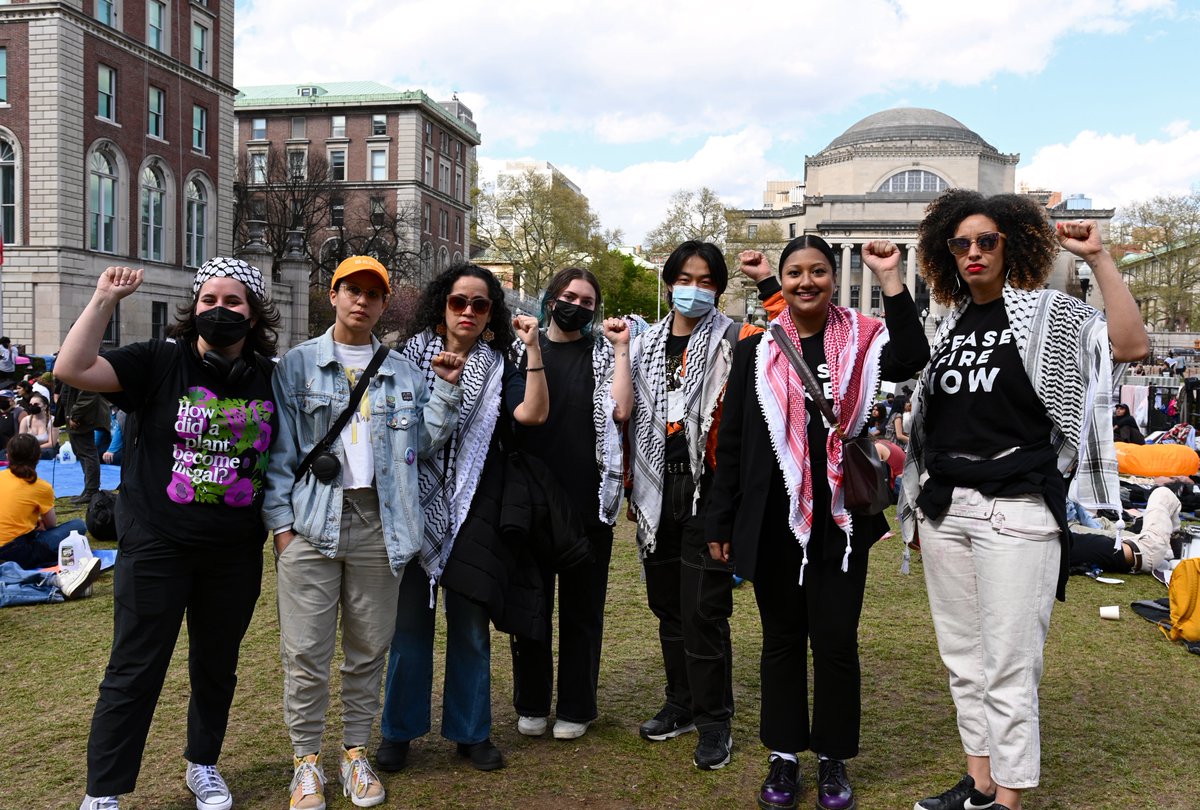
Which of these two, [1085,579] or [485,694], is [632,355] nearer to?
[485,694]

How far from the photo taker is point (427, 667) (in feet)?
13.6

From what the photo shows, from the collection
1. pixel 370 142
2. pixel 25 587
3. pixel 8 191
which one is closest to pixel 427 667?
pixel 25 587

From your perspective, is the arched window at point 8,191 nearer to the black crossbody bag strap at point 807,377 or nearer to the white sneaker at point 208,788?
the white sneaker at point 208,788

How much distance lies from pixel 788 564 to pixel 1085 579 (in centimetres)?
555

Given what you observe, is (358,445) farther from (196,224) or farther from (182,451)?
(196,224)

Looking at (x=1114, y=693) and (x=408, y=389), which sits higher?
(x=408, y=389)

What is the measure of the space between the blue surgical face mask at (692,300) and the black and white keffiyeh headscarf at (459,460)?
845mm

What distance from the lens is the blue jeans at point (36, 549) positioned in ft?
24.3

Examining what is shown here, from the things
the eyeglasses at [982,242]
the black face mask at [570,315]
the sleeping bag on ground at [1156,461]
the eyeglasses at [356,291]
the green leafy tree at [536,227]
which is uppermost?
the green leafy tree at [536,227]

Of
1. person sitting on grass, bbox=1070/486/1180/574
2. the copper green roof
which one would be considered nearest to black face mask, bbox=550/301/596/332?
person sitting on grass, bbox=1070/486/1180/574

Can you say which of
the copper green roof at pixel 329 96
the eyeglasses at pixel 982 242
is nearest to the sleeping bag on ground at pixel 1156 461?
the eyeglasses at pixel 982 242

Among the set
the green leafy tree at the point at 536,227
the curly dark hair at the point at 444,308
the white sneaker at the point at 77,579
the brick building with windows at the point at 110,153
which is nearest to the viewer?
the curly dark hair at the point at 444,308

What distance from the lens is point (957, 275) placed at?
3820mm

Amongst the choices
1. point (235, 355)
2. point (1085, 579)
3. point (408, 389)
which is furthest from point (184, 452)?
point (1085, 579)
